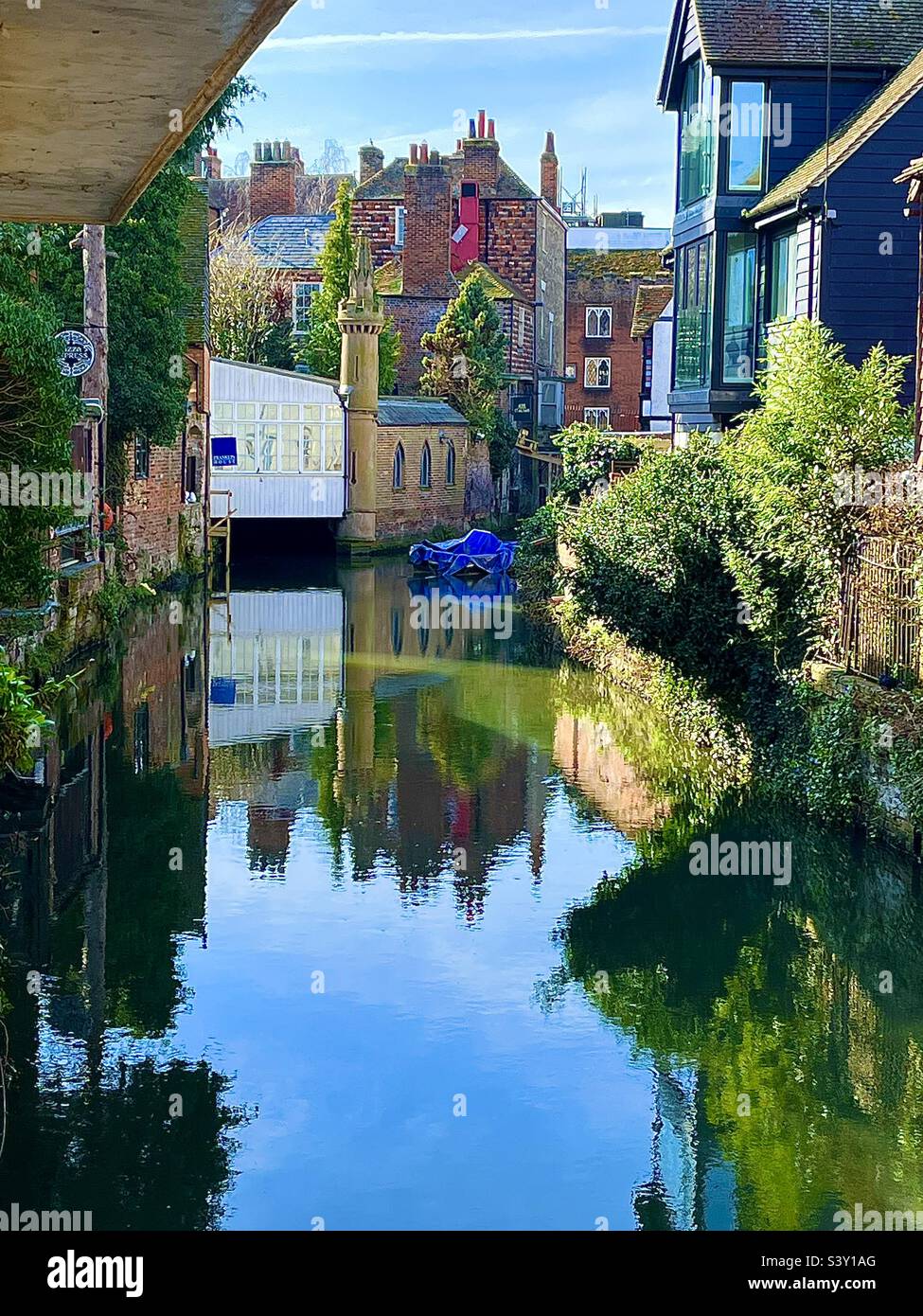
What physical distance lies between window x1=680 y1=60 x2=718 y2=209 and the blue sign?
12477mm

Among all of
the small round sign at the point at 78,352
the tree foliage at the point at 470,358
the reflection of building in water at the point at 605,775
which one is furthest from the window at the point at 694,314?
the tree foliage at the point at 470,358

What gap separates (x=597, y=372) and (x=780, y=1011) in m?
50.9

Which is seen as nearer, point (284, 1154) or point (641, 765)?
point (284, 1154)

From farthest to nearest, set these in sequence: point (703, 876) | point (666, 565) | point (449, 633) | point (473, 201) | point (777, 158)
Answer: point (473, 201) < point (449, 633) < point (777, 158) < point (666, 565) < point (703, 876)

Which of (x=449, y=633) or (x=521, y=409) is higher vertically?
(x=521, y=409)

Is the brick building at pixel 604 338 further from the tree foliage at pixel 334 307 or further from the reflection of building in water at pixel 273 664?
the reflection of building in water at pixel 273 664

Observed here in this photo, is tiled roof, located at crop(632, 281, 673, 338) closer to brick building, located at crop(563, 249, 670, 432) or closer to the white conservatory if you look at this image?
brick building, located at crop(563, 249, 670, 432)

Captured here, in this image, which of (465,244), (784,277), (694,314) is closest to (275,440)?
(465,244)

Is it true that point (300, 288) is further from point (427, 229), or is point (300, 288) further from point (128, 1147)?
point (128, 1147)

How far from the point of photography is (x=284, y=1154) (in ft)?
25.8

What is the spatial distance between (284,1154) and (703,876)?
591 centimetres

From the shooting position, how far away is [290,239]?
53.8 m
